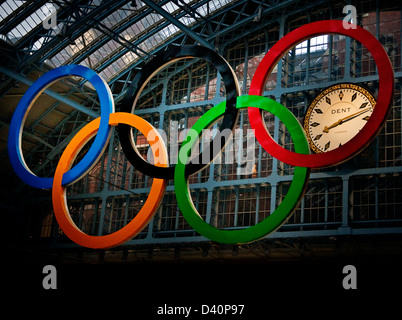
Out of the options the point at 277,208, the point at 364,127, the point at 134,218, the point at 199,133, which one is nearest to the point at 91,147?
the point at 134,218

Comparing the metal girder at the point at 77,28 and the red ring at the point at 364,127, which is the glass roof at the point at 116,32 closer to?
the metal girder at the point at 77,28

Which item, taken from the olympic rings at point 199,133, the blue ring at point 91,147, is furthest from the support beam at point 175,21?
the olympic rings at point 199,133

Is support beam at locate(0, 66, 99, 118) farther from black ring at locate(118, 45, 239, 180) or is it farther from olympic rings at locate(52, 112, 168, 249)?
black ring at locate(118, 45, 239, 180)

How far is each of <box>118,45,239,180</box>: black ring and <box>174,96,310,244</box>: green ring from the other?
276 mm

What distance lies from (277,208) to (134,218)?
435cm

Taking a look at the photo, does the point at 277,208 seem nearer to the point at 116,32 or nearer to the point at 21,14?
the point at 116,32

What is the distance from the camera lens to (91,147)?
19.6 meters

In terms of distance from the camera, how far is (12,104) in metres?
35.4

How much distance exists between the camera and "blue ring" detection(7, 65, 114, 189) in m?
19.4

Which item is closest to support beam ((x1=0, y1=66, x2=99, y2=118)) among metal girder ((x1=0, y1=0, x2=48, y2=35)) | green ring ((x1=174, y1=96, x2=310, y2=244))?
metal girder ((x1=0, y1=0, x2=48, y2=35))

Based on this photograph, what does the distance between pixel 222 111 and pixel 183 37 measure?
18.0m

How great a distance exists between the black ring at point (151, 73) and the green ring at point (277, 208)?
28 cm
